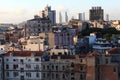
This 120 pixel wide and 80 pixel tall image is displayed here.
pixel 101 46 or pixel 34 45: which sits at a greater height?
pixel 34 45

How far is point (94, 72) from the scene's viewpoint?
54.6ft

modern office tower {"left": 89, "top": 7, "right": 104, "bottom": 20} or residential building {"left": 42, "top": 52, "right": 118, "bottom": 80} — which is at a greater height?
modern office tower {"left": 89, "top": 7, "right": 104, "bottom": 20}

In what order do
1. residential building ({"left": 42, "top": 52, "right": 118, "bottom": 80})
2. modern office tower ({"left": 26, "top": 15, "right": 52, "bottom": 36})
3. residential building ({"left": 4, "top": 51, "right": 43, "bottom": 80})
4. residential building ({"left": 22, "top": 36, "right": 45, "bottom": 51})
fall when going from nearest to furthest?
1. residential building ({"left": 42, "top": 52, "right": 118, "bottom": 80})
2. residential building ({"left": 4, "top": 51, "right": 43, "bottom": 80})
3. residential building ({"left": 22, "top": 36, "right": 45, "bottom": 51})
4. modern office tower ({"left": 26, "top": 15, "right": 52, "bottom": 36})

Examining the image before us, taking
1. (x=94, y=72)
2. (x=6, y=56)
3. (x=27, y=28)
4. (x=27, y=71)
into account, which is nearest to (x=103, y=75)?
(x=94, y=72)

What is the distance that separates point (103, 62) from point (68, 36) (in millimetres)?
12707

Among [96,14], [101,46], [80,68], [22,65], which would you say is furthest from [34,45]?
[96,14]

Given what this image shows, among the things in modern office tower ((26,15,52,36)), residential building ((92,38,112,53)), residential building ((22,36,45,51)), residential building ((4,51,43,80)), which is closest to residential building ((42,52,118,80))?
residential building ((4,51,43,80))

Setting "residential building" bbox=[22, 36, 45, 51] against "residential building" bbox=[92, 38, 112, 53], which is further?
"residential building" bbox=[92, 38, 112, 53]

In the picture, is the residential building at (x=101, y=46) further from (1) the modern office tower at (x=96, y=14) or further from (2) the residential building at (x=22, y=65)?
(1) the modern office tower at (x=96, y=14)

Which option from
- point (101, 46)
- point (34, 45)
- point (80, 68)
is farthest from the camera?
point (101, 46)

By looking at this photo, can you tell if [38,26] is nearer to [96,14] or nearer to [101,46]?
[101,46]

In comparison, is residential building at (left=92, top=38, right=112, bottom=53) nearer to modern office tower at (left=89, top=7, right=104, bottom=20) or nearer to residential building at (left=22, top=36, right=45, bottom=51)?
residential building at (left=22, top=36, right=45, bottom=51)

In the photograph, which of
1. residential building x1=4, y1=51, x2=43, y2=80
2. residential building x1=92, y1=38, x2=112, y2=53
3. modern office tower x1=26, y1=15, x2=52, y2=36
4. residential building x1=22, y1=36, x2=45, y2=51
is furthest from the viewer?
modern office tower x1=26, y1=15, x2=52, y2=36

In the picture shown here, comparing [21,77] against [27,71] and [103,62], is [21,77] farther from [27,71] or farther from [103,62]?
[103,62]
